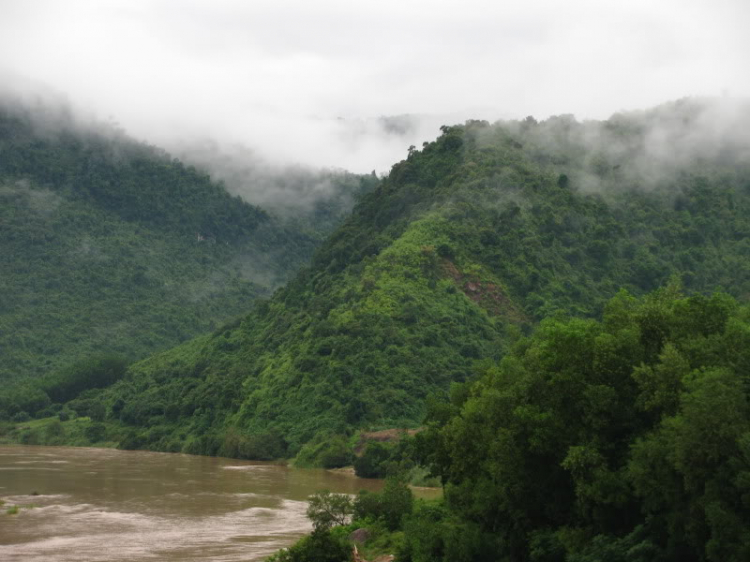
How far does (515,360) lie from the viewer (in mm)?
45562

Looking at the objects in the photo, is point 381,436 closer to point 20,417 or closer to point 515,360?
point 515,360

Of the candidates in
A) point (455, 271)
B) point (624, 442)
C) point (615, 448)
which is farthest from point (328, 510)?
point (455, 271)

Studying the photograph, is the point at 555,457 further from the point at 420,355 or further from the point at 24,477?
the point at 420,355

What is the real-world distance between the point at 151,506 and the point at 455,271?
62168mm

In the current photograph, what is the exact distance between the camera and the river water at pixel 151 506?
5269cm

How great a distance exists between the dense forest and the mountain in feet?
1.12

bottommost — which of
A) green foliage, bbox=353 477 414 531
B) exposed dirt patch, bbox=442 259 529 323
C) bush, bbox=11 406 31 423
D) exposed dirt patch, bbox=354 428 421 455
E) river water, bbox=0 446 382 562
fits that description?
river water, bbox=0 446 382 562

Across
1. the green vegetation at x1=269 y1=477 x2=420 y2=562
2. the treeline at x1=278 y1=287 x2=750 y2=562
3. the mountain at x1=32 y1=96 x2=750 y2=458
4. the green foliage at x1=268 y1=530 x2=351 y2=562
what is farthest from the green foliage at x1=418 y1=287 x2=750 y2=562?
the mountain at x1=32 y1=96 x2=750 y2=458

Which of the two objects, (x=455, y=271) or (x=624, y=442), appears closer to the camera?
(x=624, y=442)

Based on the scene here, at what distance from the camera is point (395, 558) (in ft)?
145

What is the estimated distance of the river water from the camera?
52688mm

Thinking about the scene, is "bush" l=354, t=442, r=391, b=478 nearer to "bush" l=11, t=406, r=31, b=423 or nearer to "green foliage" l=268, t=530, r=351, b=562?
"green foliage" l=268, t=530, r=351, b=562

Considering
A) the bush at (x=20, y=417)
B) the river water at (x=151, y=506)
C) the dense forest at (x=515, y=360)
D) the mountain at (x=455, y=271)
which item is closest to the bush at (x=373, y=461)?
the dense forest at (x=515, y=360)

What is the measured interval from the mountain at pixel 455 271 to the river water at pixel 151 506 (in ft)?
42.1
